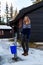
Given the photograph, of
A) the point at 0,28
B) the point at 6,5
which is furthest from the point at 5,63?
the point at 6,5

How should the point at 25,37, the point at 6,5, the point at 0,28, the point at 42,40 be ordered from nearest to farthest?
the point at 25,37
the point at 42,40
the point at 0,28
the point at 6,5

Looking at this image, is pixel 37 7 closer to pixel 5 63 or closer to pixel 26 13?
pixel 26 13

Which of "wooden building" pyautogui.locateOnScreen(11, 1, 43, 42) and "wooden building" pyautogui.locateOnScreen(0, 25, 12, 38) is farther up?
"wooden building" pyautogui.locateOnScreen(11, 1, 43, 42)

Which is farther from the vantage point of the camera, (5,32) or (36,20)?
(5,32)

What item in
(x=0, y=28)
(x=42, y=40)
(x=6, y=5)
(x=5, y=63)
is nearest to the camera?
(x=5, y=63)

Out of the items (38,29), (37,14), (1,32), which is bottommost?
(1,32)

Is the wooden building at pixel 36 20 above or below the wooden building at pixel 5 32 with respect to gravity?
above

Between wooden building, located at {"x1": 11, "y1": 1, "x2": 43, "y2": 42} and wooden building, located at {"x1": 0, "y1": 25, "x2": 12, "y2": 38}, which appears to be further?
wooden building, located at {"x1": 0, "y1": 25, "x2": 12, "y2": 38}

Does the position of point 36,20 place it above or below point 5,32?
above

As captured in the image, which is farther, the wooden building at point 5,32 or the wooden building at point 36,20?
the wooden building at point 5,32

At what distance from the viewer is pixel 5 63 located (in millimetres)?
8305

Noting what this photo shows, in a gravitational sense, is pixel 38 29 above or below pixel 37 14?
below

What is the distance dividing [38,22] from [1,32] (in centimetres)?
3313

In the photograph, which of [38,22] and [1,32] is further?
[1,32]
